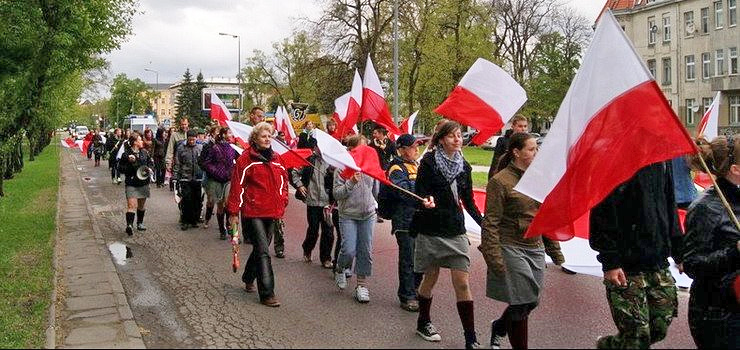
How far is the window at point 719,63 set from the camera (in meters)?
50.1

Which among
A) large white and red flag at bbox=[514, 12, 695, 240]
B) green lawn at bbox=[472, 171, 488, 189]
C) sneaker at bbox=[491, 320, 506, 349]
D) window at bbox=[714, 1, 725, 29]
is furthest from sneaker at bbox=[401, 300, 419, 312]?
window at bbox=[714, 1, 725, 29]

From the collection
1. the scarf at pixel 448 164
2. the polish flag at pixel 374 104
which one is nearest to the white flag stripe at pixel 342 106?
the polish flag at pixel 374 104

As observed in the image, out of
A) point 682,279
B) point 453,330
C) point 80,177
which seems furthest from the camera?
point 80,177

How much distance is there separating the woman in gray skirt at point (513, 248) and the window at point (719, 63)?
5137 cm

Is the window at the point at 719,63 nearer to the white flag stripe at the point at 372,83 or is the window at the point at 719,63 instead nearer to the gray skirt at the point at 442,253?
the white flag stripe at the point at 372,83

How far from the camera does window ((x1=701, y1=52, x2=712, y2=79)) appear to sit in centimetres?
5147

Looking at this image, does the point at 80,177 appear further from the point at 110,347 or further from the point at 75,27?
the point at 110,347

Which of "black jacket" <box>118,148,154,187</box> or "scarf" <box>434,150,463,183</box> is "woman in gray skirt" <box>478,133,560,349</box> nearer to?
"scarf" <box>434,150,463,183</box>

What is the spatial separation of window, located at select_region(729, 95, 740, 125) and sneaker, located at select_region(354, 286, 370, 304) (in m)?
49.5

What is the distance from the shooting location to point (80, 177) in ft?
91.7

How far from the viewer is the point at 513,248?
4.98 meters

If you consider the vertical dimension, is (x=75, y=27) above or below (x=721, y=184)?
above

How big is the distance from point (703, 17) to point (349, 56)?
2877 centimetres

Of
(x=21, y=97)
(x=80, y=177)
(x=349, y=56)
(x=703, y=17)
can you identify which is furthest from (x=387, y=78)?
(x=21, y=97)
